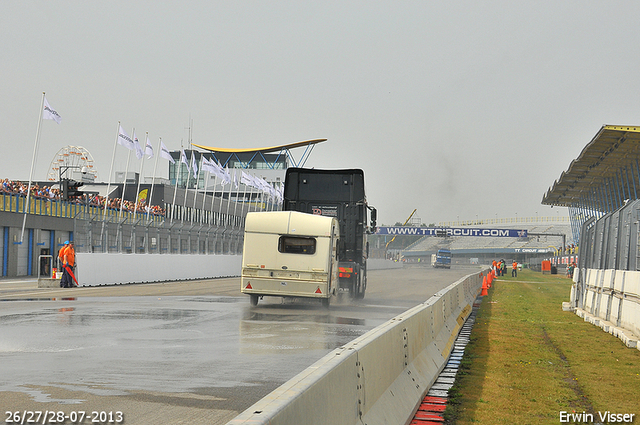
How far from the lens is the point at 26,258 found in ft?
139

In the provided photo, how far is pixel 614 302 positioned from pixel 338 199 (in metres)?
10.6

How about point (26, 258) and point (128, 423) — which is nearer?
point (128, 423)

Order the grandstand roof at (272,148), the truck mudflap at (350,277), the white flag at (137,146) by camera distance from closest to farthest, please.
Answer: the truck mudflap at (350,277) → the white flag at (137,146) → the grandstand roof at (272,148)

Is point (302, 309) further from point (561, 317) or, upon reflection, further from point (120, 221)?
point (120, 221)

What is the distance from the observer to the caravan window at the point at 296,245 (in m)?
20.1

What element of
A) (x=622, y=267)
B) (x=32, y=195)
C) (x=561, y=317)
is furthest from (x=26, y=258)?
(x=622, y=267)

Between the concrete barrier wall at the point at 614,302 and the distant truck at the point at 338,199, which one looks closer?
the concrete barrier wall at the point at 614,302

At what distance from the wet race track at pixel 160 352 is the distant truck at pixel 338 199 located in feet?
12.5

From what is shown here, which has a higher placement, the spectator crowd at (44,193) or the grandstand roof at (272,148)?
the grandstand roof at (272,148)

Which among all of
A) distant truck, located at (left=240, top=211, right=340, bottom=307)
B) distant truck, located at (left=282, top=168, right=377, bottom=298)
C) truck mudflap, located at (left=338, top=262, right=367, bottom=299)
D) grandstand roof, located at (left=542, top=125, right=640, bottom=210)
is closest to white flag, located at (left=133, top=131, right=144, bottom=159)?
distant truck, located at (left=282, top=168, right=377, bottom=298)

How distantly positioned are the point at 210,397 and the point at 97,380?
5.31 ft

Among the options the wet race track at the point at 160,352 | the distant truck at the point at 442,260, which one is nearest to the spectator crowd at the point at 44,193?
the wet race track at the point at 160,352

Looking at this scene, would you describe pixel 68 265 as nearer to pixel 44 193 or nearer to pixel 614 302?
pixel 44 193

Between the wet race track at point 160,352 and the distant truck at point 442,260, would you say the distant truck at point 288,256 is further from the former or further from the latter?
the distant truck at point 442,260
